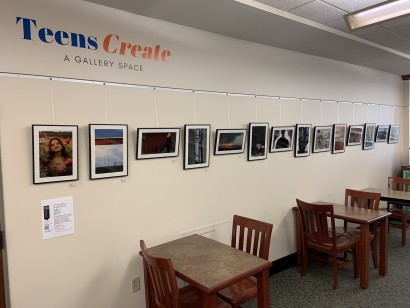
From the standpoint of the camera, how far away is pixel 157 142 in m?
2.54

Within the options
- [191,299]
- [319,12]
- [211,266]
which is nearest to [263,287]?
[211,266]

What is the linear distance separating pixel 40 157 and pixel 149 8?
1.36 m

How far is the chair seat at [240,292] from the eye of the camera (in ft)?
7.09

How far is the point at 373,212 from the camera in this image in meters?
3.41

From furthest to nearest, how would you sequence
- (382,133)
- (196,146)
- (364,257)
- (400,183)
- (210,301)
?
(382,133)
(400,183)
(364,257)
(196,146)
(210,301)

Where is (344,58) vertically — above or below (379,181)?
Result: above

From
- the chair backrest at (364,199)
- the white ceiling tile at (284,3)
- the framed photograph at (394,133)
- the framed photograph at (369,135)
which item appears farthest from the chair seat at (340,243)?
the framed photograph at (394,133)

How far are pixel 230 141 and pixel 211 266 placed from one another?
136cm

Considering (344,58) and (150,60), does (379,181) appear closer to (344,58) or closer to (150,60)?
(344,58)

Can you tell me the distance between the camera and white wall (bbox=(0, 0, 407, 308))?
1962 millimetres

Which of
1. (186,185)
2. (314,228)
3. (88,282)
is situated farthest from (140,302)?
Answer: (314,228)

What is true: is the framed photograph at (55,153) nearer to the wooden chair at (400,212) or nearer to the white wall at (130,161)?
the white wall at (130,161)

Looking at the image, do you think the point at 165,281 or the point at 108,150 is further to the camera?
the point at 108,150

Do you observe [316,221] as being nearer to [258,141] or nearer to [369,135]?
[258,141]
